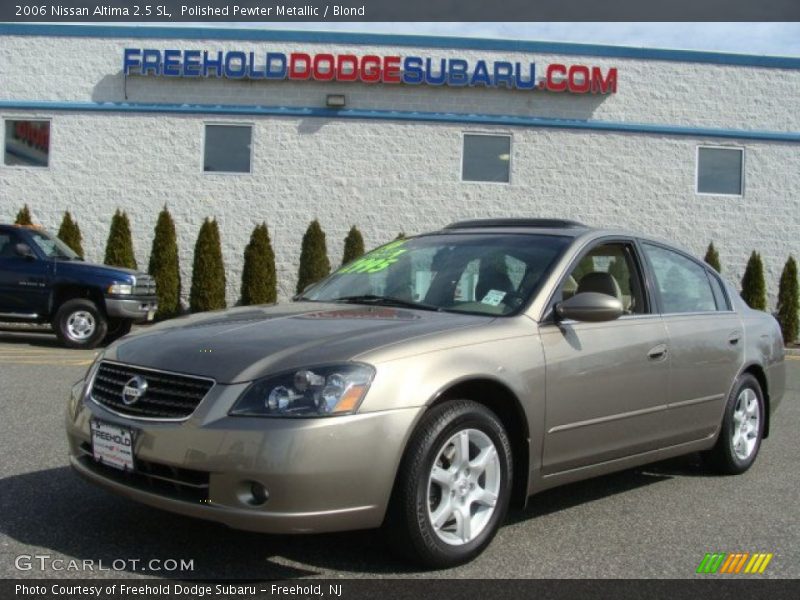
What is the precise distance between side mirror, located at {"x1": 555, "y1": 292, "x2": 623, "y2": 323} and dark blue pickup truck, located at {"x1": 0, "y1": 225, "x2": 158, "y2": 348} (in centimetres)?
1008

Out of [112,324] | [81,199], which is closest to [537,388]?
[112,324]

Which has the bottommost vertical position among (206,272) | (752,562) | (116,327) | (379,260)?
(752,562)

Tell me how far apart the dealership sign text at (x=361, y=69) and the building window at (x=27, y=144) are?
238 centimetres

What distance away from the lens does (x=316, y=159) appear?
1905 centimetres

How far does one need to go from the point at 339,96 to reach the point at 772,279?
10292mm

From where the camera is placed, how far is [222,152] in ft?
63.2

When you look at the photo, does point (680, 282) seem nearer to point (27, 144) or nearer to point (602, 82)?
point (602, 82)

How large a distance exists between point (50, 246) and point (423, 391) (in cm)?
1150

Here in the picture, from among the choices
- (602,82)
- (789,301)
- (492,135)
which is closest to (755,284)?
(789,301)

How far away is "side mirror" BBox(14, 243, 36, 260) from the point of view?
43.4 feet

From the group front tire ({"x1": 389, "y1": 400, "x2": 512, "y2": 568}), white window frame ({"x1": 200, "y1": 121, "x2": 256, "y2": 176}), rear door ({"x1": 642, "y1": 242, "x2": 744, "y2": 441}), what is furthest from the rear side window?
white window frame ({"x1": 200, "y1": 121, "x2": 256, "y2": 176})

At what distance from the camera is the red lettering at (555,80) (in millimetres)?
18859

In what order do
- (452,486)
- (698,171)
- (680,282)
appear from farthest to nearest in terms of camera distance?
1. (698,171)
2. (680,282)
3. (452,486)

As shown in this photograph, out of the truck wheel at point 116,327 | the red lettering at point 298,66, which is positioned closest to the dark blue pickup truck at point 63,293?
the truck wheel at point 116,327
